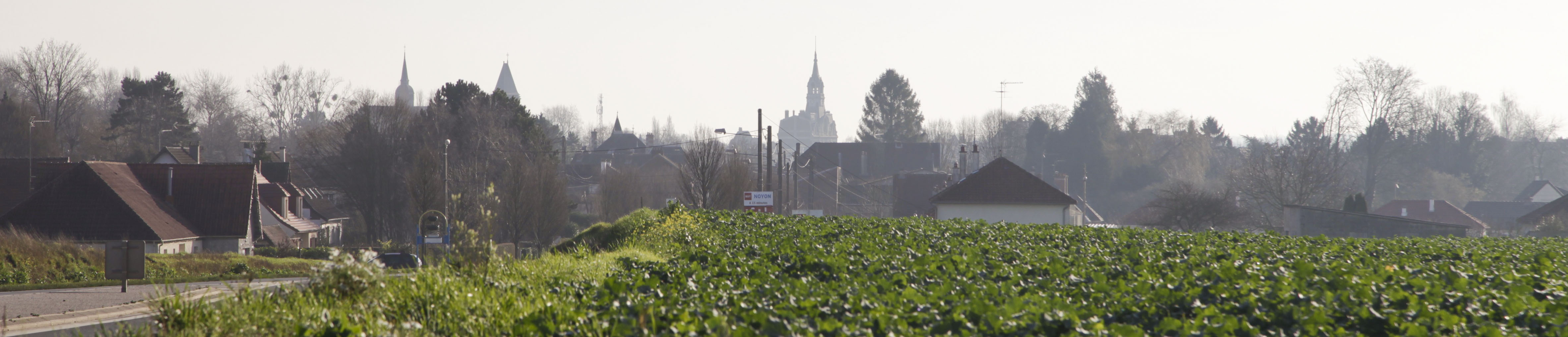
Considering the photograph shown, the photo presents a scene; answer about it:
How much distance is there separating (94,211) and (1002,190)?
33.4 metres

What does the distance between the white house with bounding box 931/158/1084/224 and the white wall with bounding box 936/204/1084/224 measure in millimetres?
13

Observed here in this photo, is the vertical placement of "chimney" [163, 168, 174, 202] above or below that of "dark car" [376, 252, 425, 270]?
above

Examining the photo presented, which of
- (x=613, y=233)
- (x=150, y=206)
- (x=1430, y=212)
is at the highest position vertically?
(x=613, y=233)

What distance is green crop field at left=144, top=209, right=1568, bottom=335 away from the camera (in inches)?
215

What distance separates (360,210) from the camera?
53.2m

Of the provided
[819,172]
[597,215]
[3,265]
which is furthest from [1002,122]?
[3,265]

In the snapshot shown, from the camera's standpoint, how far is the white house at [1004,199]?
39000 millimetres

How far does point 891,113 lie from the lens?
9762cm

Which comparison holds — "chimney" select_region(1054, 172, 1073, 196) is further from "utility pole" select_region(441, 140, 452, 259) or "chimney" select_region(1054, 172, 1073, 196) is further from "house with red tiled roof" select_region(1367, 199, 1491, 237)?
"utility pole" select_region(441, 140, 452, 259)

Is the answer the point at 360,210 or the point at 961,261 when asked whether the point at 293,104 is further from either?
the point at 961,261

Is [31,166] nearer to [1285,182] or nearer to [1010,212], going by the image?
[1010,212]

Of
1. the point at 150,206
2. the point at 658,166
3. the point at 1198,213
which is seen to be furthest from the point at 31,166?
the point at 1198,213

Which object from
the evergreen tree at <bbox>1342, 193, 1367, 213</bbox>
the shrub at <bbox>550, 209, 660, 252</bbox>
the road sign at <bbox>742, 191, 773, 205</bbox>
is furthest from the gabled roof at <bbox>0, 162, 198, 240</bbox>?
the evergreen tree at <bbox>1342, 193, 1367, 213</bbox>

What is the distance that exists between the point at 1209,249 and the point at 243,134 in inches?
2943
